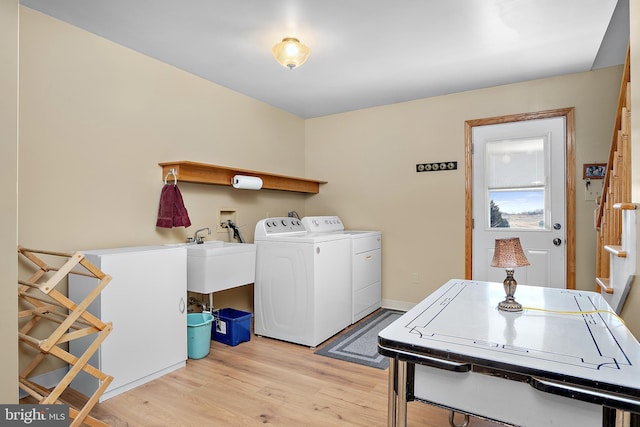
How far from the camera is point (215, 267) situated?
2877 millimetres

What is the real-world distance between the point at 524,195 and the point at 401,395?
3043 mm

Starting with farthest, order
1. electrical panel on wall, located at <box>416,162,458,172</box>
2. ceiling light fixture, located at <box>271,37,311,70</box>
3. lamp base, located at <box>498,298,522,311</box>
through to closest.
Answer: electrical panel on wall, located at <box>416,162,458,172</box>, ceiling light fixture, located at <box>271,37,311,70</box>, lamp base, located at <box>498,298,522,311</box>

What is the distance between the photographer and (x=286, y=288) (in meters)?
3.26

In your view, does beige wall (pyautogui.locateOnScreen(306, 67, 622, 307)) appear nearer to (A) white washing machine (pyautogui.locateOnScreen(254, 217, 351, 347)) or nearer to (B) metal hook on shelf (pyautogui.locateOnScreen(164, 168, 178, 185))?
(A) white washing machine (pyautogui.locateOnScreen(254, 217, 351, 347))

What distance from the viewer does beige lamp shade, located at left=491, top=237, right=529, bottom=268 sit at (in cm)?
155

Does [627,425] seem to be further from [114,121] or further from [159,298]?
[114,121]

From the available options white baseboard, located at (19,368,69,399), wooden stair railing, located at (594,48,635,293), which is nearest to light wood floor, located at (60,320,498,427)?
white baseboard, located at (19,368,69,399)

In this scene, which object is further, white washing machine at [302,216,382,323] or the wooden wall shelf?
white washing machine at [302,216,382,323]

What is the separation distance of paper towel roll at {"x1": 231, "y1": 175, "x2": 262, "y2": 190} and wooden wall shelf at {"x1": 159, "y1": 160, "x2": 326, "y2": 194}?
0.24 feet

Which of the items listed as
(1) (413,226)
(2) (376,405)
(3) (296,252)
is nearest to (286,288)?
(3) (296,252)

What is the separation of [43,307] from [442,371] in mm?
2277

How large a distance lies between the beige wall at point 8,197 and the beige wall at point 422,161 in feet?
11.2

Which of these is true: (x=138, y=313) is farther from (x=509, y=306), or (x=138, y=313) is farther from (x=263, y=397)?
(x=509, y=306)

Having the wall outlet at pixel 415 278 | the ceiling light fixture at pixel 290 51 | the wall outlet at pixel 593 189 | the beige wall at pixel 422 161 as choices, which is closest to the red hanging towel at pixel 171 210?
the ceiling light fixture at pixel 290 51
